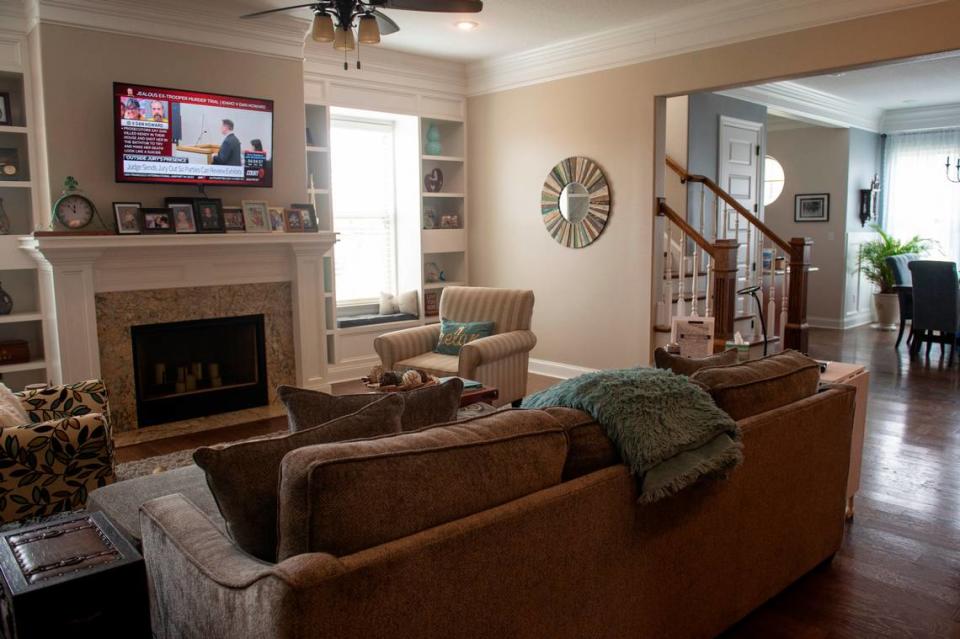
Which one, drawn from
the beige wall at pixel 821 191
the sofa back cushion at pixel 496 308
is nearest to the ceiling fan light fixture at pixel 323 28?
the sofa back cushion at pixel 496 308

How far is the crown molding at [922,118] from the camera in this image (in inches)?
353

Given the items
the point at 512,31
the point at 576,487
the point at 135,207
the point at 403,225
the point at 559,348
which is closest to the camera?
the point at 576,487

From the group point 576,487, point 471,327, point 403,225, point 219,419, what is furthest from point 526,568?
point 403,225

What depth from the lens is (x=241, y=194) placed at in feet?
16.8

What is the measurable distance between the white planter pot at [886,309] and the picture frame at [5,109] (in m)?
9.45

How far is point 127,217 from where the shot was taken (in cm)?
455

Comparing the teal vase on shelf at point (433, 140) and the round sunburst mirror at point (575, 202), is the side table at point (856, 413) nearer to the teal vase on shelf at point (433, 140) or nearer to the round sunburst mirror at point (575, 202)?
the round sunburst mirror at point (575, 202)

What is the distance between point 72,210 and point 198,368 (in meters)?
1.37

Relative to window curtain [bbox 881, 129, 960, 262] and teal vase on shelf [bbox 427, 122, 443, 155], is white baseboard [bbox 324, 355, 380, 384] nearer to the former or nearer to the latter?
teal vase on shelf [bbox 427, 122, 443, 155]

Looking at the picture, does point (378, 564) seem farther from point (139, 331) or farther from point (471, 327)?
point (139, 331)

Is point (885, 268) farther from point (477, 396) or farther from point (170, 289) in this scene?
point (170, 289)

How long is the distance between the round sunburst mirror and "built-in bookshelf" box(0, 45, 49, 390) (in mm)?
3881

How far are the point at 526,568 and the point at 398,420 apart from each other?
1.59ft

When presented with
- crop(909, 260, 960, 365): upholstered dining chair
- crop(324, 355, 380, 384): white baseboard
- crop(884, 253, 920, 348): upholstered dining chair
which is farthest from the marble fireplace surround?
crop(884, 253, 920, 348): upholstered dining chair
